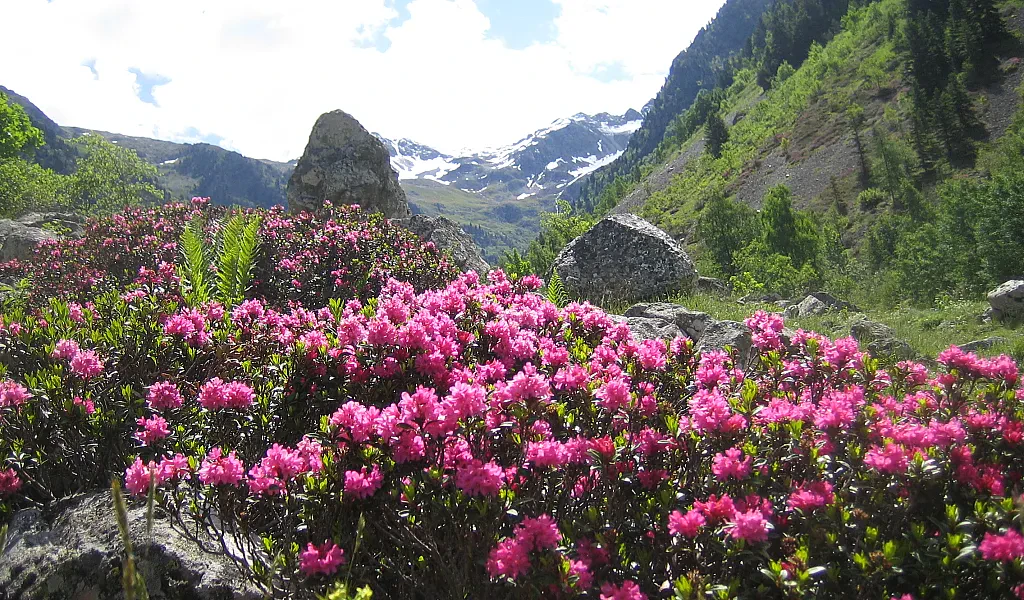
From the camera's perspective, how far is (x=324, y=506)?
2219 mm

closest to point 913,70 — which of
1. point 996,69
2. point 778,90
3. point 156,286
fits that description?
point 996,69

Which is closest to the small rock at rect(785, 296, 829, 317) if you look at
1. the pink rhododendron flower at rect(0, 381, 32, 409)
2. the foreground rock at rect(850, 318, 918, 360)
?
the foreground rock at rect(850, 318, 918, 360)

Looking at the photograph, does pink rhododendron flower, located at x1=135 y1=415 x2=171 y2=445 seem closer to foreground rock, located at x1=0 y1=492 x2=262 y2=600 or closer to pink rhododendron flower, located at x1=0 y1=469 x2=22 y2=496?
foreground rock, located at x1=0 y1=492 x2=262 y2=600

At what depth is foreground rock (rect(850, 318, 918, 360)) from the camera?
7316mm

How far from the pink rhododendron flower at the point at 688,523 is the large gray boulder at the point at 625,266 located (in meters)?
8.49

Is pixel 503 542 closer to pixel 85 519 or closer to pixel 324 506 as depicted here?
pixel 324 506

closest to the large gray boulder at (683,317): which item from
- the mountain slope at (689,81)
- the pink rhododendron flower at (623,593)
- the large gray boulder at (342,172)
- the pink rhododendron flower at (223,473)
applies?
the pink rhododendron flower at (623,593)

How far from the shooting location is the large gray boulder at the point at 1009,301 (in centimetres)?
1093

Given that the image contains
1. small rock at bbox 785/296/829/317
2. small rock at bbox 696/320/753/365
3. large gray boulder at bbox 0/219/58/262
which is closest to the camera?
small rock at bbox 696/320/753/365

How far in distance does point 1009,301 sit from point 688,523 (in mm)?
13623

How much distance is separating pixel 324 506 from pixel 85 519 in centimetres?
135

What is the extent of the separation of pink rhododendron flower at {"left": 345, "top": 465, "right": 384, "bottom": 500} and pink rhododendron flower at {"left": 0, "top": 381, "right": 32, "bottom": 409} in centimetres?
202

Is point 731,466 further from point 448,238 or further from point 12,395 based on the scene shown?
point 448,238

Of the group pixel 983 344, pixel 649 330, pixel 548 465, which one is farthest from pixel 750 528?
pixel 983 344
